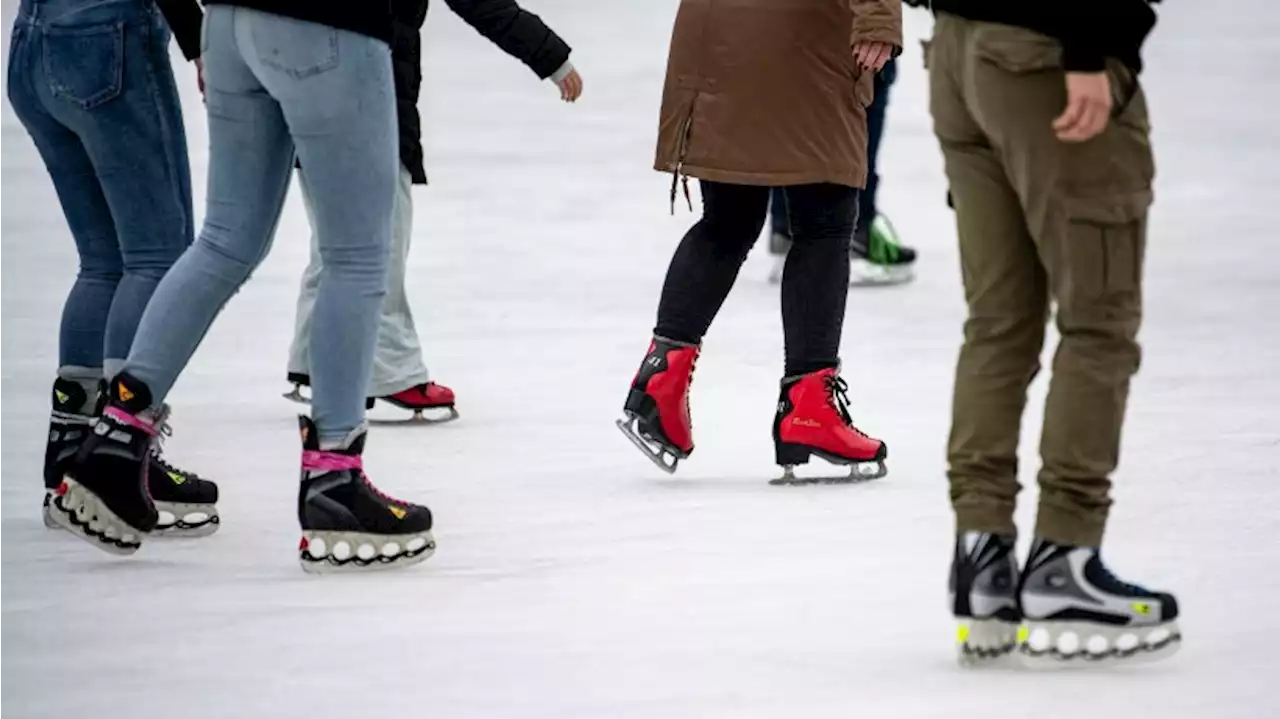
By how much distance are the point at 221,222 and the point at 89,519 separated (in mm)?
533

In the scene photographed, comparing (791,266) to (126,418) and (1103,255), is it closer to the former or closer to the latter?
(126,418)

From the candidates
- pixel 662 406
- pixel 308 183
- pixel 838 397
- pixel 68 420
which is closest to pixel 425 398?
pixel 662 406

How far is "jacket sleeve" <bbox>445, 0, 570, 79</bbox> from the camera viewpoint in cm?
538

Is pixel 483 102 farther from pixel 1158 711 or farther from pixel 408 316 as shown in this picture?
pixel 1158 711

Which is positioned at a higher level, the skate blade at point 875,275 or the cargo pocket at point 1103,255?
the cargo pocket at point 1103,255

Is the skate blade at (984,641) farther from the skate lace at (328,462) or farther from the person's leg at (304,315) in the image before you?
the person's leg at (304,315)

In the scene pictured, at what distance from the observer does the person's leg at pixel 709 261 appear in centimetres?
536

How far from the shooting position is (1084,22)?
11.7 feet

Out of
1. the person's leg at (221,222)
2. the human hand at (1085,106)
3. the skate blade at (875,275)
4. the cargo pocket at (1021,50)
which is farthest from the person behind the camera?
the skate blade at (875,275)

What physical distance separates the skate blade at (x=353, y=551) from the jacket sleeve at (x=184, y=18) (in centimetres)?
85

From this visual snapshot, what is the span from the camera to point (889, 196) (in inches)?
390

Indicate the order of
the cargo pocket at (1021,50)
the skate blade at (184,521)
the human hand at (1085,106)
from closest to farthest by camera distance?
the human hand at (1085,106) → the cargo pocket at (1021,50) → the skate blade at (184,521)

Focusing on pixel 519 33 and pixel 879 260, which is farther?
pixel 879 260

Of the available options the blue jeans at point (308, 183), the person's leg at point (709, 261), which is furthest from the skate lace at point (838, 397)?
the blue jeans at point (308, 183)
